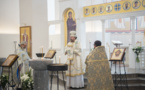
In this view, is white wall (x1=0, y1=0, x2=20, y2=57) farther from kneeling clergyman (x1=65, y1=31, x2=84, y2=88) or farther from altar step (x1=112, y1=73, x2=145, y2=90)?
altar step (x1=112, y1=73, x2=145, y2=90)

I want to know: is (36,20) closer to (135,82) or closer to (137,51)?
(135,82)

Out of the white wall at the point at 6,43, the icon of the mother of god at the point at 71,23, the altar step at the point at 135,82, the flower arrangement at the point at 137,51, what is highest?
the icon of the mother of god at the point at 71,23

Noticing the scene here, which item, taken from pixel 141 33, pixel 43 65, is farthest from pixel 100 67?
pixel 141 33

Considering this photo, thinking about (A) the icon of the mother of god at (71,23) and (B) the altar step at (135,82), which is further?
(A) the icon of the mother of god at (71,23)

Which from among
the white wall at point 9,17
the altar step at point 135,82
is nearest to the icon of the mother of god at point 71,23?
the white wall at point 9,17

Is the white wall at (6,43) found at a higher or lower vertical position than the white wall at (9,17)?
lower

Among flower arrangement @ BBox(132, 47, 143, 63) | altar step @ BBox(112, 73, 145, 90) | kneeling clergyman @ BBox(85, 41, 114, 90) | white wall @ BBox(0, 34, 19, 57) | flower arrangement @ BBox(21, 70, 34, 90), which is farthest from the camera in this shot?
white wall @ BBox(0, 34, 19, 57)

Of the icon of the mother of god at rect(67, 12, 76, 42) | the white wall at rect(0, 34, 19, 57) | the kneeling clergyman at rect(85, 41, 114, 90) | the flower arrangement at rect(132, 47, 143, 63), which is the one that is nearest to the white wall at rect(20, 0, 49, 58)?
the kneeling clergyman at rect(85, 41, 114, 90)

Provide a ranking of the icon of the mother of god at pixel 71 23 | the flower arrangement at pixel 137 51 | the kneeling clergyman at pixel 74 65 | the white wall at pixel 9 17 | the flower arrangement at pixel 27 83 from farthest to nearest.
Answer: the icon of the mother of god at pixel 71 23 → the white wall at pixel 9 17 → the flower arrangement at pixel 137 51 → the kneeling clergyman at pixel 74 65 → the flower arrangement at pixel 27 83

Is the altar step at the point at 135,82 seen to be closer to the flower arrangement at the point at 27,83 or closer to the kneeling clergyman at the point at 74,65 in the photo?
the kneeling clergyman at the point at 74,65

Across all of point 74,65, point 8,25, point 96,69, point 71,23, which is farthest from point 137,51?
point 8,25

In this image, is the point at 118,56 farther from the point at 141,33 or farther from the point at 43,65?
the point at 141,33

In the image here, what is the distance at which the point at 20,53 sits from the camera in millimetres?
8312

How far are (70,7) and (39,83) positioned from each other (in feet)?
29.7
